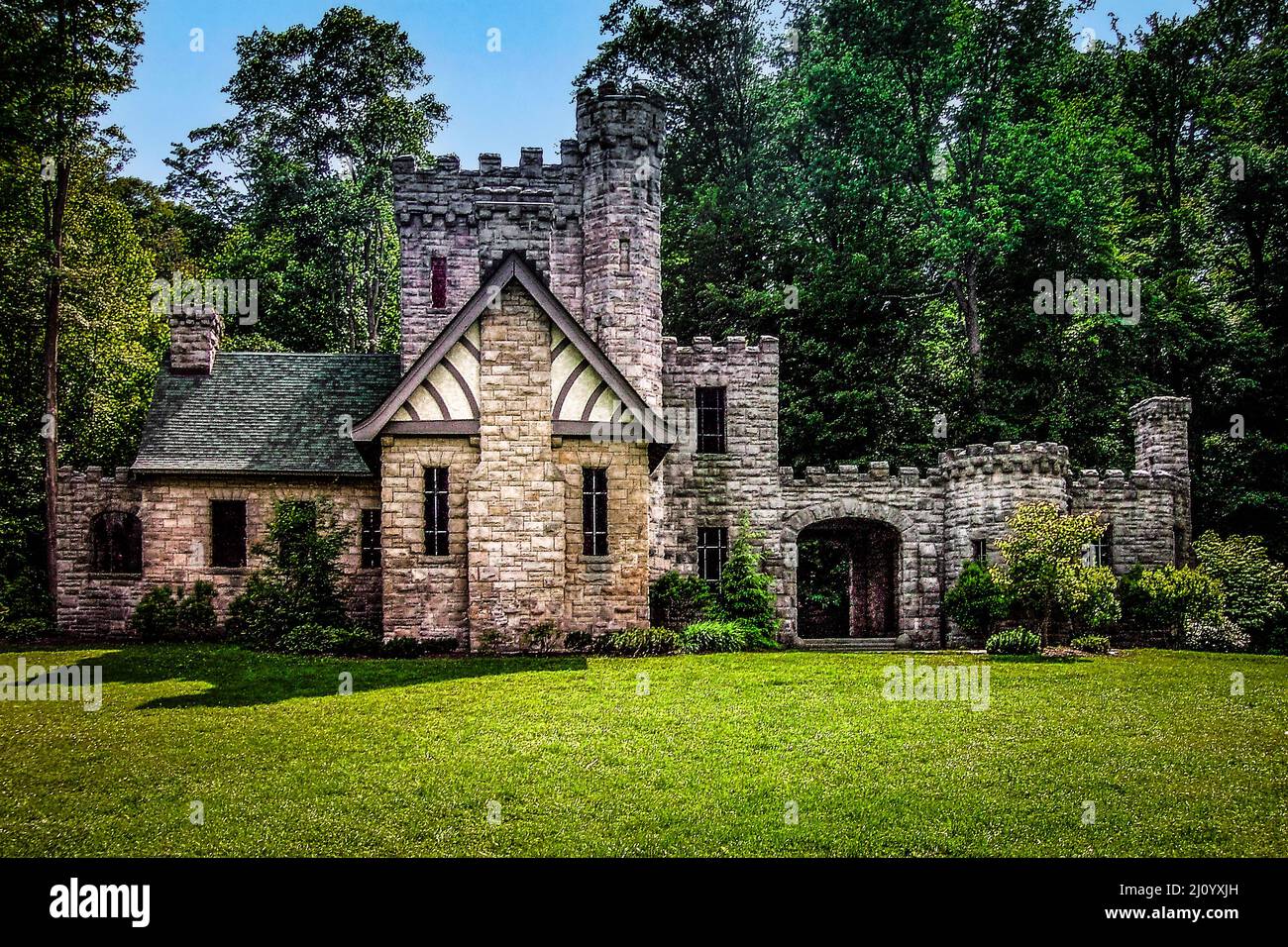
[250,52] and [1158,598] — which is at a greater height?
[250,52]

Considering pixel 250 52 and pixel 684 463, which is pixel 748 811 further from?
pixel 250 52

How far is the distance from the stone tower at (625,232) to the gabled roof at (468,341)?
350 centimetres

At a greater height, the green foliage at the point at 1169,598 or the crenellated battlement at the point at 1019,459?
the crenellated battlement at the point at 1019,459

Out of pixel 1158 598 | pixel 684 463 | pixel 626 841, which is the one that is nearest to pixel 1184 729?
pixel 626 841

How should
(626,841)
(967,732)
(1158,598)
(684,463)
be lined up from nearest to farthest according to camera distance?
(626,841) → (967,732) → (1158,598) → (684,463)

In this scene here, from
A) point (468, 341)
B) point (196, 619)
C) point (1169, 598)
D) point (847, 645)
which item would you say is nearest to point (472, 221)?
point (468, 341)

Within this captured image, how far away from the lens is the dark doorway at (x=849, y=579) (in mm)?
25234

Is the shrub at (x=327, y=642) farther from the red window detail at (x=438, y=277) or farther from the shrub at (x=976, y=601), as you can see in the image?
the shrub at (x=976, y=601)

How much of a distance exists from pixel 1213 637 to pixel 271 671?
65.2ft

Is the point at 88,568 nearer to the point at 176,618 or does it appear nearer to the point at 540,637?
the point at 176,618

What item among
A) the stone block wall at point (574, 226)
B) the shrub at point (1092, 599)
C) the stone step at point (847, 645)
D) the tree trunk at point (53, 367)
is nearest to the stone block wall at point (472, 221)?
the stone block wall at point (574, 226)

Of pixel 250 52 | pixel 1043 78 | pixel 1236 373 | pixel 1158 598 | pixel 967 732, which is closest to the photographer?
pixel 967 732

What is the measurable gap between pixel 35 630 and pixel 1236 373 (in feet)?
110

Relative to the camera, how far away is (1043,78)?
31.6m
